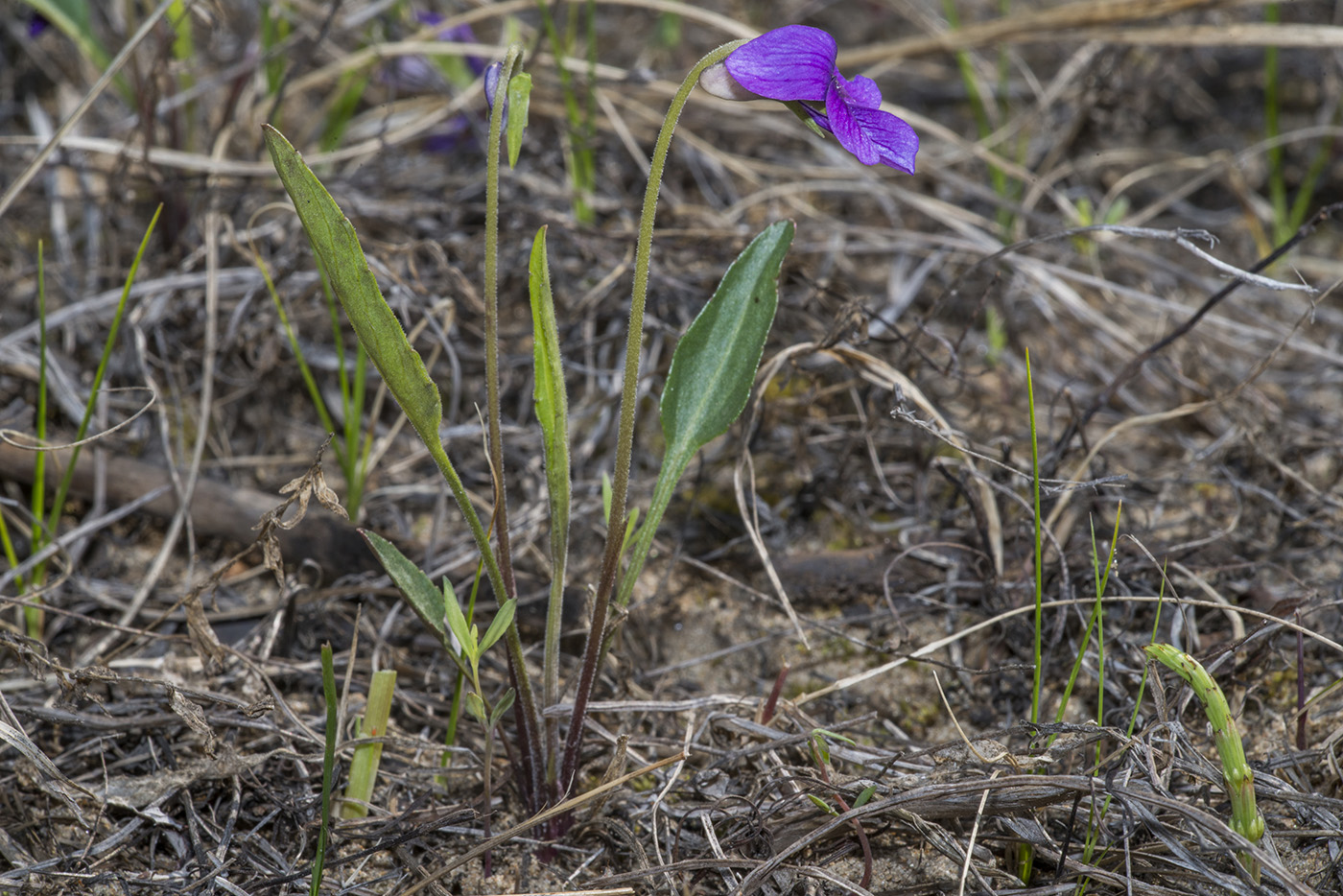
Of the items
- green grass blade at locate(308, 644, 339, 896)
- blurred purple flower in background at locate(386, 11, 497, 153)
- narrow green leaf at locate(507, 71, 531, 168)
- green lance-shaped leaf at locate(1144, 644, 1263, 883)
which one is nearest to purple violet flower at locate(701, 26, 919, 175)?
narrow green leaf at locate(507, 71, 531, 168)

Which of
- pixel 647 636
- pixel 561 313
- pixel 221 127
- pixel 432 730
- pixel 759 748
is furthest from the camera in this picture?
pixel 221 127

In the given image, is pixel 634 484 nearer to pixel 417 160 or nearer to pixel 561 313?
pixel 561 313

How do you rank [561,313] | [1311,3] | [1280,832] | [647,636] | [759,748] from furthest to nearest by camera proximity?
1. [1311,3]
2. [561,313]
3. [647,636]
4. [759,748]
5. [1280,832]

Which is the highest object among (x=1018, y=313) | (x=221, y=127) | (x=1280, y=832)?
(x=221, y=127)

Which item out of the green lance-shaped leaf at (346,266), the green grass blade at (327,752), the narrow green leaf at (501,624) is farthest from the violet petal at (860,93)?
the green grass blade at (327,752)

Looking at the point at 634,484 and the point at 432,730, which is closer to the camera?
the point at 432,730

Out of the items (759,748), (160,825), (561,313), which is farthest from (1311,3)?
(160,825)

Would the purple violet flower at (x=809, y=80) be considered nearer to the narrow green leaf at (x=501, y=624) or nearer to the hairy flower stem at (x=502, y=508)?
the hairy flower stem at (x=502, y=508)

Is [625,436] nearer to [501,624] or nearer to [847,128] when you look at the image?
[501,624]
